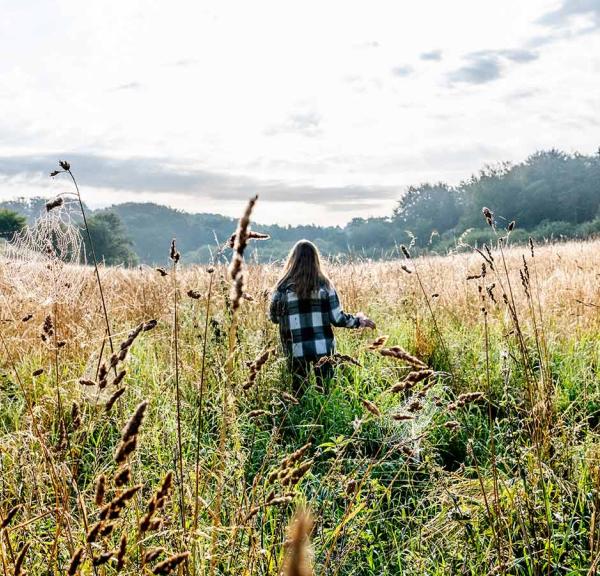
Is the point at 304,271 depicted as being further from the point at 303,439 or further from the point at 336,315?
the point at 303,439

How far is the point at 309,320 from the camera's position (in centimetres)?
478

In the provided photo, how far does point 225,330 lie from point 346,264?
360 centimetres

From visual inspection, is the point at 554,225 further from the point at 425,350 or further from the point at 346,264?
the point at 425,350

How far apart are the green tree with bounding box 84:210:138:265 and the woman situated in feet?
146

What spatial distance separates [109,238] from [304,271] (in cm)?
5095

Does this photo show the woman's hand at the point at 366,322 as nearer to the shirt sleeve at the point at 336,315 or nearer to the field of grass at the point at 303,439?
the shirt sleeve at the point at 336,315

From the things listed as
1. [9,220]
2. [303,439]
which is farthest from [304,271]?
[9,220]

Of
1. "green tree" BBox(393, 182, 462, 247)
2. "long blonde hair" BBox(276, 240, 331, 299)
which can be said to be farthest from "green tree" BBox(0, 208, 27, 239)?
"long blonde hair" BBox(276, 240, 331, 299)

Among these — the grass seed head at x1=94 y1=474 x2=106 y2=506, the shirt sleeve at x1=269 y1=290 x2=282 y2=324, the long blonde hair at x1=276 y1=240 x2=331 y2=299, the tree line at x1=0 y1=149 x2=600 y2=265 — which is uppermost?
the tree line at x1=0 y1=149 x2=600 y2=265

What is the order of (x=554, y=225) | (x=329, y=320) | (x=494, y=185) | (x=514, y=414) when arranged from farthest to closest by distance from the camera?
(x=494, y=185) < (x=554, y=225) < (x=329, y=320) < (x=514, y=414)

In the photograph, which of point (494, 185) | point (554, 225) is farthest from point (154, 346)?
point (494, 185)

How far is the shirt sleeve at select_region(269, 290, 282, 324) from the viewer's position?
482 cm

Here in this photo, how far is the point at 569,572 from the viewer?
2.29m

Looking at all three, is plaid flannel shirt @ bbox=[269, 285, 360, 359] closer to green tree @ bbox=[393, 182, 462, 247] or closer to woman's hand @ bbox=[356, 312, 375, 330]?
woman's hand @ bbox=[356, 312, 375, 330]
